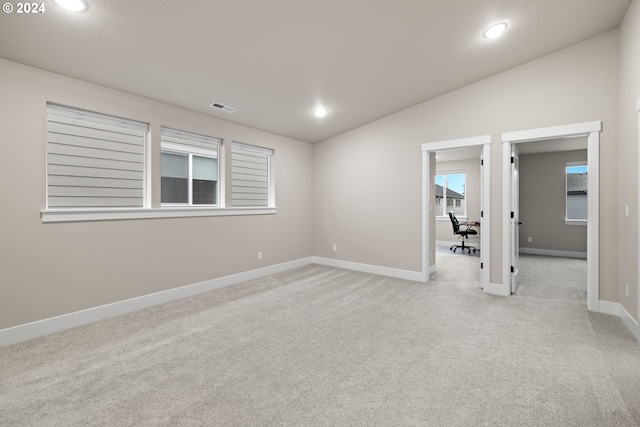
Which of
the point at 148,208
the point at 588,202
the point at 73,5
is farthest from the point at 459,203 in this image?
the point at 73,5

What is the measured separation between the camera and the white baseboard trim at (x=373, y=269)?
15.2 feet

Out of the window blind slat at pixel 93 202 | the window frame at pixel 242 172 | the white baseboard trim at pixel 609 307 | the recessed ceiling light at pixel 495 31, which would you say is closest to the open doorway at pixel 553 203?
the white baseboard trim at pixel 609 307

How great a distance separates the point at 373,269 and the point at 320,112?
2783mm

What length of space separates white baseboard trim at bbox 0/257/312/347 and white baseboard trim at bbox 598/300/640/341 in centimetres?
450

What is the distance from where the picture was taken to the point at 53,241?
281 cm

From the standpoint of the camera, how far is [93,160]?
3.15m

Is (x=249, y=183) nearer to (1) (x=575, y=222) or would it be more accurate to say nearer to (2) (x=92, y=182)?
(2) (x=92, y=182)

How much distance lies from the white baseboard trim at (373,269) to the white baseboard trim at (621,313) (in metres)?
2.01

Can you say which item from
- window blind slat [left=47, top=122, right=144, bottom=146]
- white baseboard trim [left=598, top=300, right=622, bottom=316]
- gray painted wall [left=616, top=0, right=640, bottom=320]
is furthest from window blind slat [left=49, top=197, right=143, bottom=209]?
white baseboard trim [left=598, top=300, right=622, bottom=316]

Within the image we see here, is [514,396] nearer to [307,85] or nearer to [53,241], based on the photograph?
[307,85]

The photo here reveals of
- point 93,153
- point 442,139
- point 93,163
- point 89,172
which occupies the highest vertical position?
point 442,139

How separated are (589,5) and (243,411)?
443 cm

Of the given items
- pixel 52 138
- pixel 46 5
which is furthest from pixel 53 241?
pixel 46 5

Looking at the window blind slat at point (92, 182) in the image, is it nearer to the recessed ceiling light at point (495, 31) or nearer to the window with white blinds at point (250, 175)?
the window with white blinds at point (250, 175)
